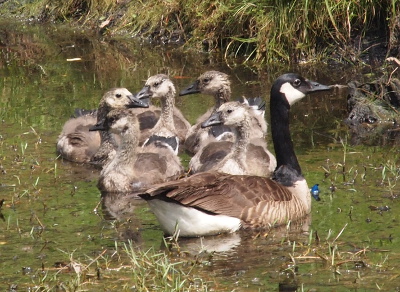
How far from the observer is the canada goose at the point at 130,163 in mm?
10648

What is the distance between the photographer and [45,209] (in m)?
9.48

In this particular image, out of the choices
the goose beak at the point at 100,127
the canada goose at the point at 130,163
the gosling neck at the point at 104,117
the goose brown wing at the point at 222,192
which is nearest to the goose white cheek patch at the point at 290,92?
the goose brown wing at the point at 222,192

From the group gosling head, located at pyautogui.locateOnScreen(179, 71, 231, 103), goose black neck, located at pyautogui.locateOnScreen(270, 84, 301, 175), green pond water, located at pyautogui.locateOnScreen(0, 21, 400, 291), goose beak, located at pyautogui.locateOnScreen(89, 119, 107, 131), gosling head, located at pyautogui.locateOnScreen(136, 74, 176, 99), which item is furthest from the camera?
gosling head, located at pyautogui.locateOnScreen(179, 71, 231, 103)

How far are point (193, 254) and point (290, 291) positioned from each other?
126cm

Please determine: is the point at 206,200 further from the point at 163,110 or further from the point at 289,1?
the point at 289,1

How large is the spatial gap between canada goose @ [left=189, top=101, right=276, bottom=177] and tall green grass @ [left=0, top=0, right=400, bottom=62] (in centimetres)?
446

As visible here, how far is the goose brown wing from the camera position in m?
8.43

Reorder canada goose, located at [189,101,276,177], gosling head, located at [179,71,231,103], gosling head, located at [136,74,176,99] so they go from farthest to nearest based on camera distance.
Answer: gosling head, located at [179,71,231,103] < gosling head, located at [136,74,176,99] < canada goose, located at [189,101,276,177]

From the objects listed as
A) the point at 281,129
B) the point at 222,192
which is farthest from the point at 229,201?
the point at 281,129

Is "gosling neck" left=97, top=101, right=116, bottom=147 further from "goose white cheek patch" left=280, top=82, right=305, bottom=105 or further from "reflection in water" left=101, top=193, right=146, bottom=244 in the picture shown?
"goose white cheek patch" left=280, top=82, right=305, bottom=105

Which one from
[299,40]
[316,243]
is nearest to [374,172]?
[316,243]

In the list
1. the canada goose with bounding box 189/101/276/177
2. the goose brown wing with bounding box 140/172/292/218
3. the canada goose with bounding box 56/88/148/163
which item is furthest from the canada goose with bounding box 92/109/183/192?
the goose brown wing with bounding box 140/172/292/218

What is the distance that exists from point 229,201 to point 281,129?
153 centimetres

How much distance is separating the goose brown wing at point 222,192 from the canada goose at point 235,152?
1.13m
